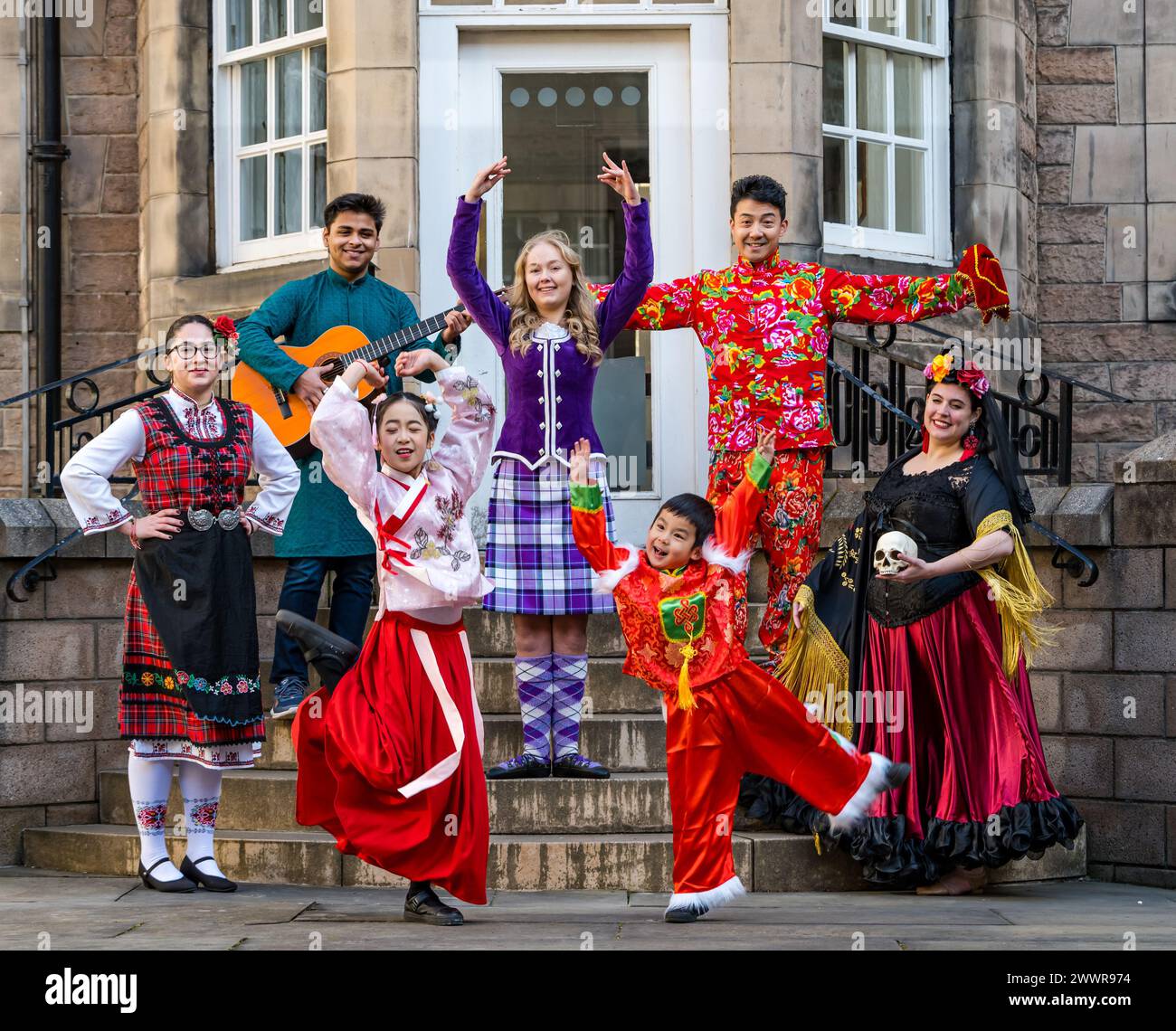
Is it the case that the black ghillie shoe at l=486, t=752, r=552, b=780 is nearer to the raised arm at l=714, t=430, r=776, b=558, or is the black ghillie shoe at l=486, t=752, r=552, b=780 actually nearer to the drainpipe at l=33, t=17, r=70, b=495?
the raised arm at l=714, t=430, r=776, b=558

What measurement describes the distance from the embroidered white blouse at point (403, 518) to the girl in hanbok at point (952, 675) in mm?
1560

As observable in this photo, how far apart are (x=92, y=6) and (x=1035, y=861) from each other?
23.5 ft

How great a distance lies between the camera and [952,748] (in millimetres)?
6602

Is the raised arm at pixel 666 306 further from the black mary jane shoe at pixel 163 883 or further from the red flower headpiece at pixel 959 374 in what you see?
the black mary jane shoe at pixel 163 883

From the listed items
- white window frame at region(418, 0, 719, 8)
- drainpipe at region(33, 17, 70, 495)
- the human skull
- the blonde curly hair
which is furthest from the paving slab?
white window frame at region(418, 0, 719, 8)

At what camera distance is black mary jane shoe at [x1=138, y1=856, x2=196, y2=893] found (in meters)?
6.37

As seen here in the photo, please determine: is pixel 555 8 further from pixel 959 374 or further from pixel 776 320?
pixel 959 374

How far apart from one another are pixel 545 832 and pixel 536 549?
1.04m

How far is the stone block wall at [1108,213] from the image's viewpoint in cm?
1055

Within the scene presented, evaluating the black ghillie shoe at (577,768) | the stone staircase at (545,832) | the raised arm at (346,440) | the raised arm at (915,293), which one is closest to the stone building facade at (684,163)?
the stone staircase at (545,832)

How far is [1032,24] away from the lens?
1060cm

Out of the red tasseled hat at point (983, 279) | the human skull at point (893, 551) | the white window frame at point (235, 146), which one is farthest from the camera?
the white window frame at point (235, 146)

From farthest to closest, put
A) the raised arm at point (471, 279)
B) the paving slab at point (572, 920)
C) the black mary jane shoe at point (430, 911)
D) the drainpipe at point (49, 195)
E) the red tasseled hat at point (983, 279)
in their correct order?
the drainpipe at point (49, 195) < the red tasseled hat at point (983, 279) < the raised arm at point (471, 279) < the black mary jane shoe at point (430, 911) < the paving slab at point (572, 920)
